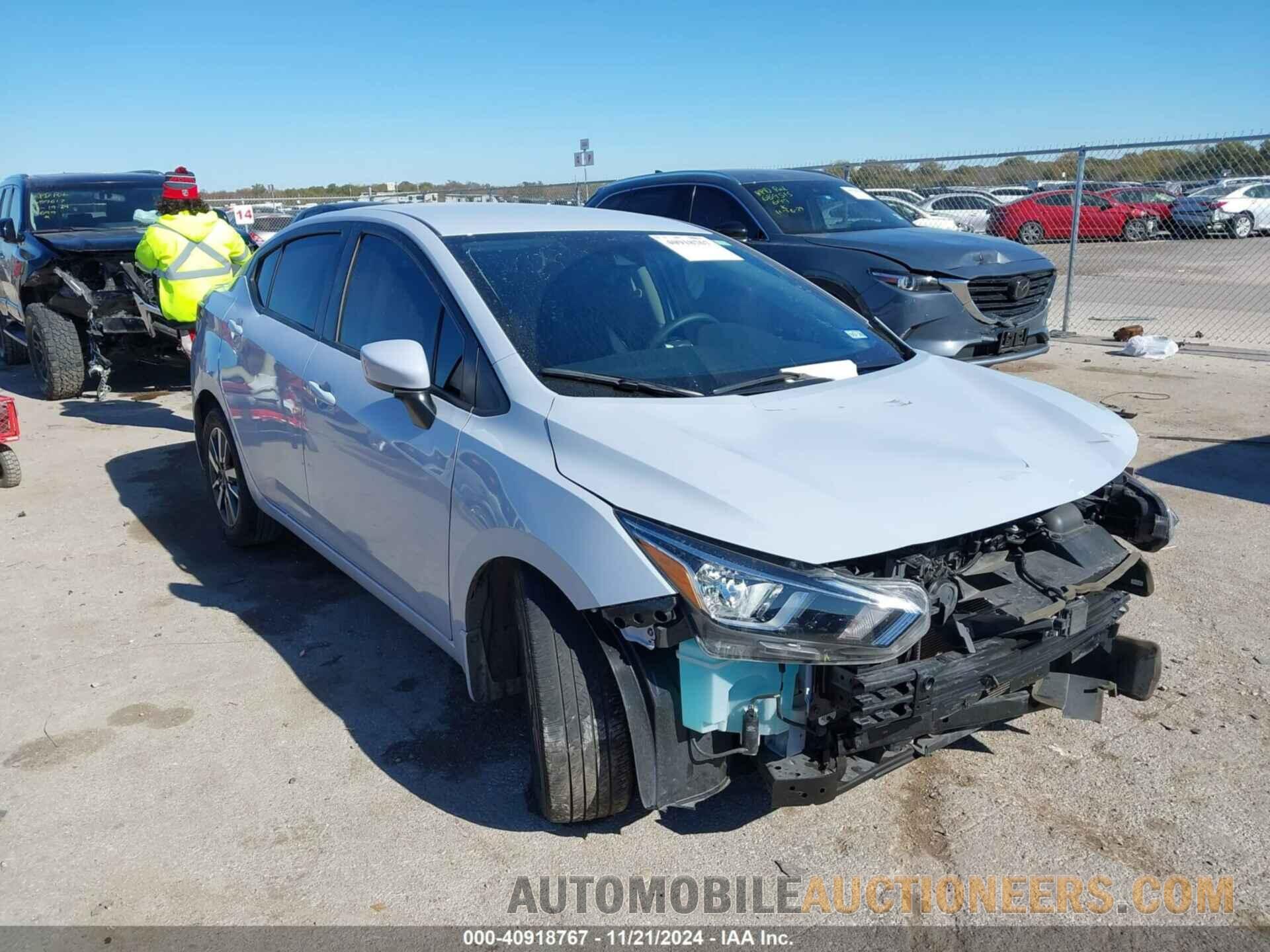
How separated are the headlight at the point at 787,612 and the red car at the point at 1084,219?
51.0 ft

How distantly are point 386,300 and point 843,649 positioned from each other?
2178 mm

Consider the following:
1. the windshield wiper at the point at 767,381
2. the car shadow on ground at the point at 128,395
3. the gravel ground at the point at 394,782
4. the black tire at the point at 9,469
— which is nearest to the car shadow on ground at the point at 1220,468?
the gravel ground at the point at 394,782

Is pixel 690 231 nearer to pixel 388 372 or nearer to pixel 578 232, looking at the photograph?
pixel 578 232

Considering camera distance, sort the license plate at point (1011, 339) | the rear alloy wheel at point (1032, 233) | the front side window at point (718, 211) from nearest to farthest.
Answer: the license plate at point (1011, 339) < the front side window at point (718, 211) < the rear alloy wheel at point (1032, 233)

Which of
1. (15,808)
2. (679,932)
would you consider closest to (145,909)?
(15,808)

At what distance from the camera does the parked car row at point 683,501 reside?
249 centimetres

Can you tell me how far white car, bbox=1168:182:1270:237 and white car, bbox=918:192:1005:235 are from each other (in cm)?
493

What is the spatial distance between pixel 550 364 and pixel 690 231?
139 centimetres

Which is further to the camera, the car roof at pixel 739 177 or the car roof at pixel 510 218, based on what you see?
the car roof at pixel 739 177

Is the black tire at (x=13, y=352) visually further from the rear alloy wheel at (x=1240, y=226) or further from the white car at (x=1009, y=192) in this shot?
the rear alloy wheel at (x=1240, y=226)

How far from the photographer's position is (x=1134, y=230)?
56.3ft

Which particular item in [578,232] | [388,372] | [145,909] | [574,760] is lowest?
[145,909]

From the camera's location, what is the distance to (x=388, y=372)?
310 centimetres

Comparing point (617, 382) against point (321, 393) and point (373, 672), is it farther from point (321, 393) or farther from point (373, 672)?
point (373, 672)
